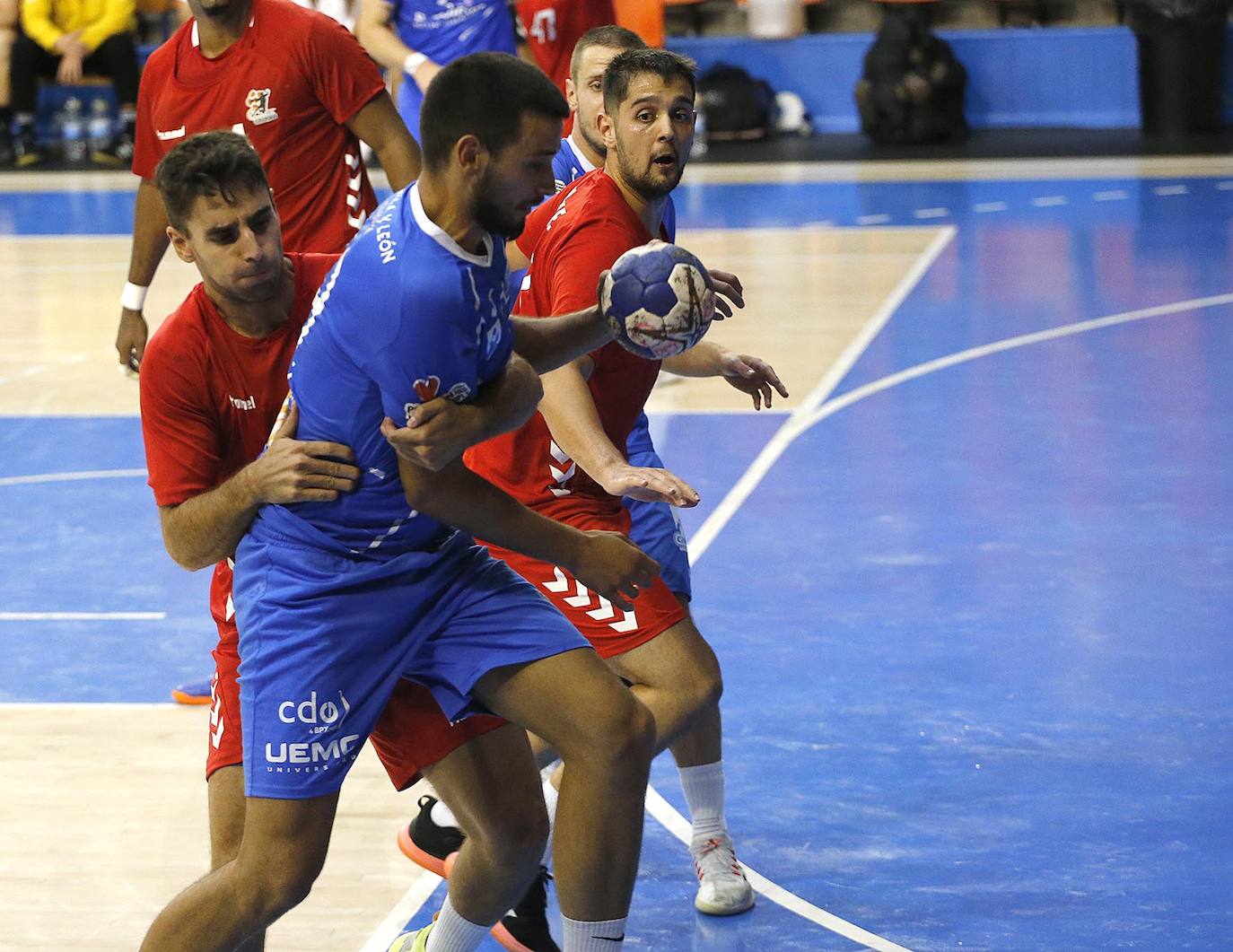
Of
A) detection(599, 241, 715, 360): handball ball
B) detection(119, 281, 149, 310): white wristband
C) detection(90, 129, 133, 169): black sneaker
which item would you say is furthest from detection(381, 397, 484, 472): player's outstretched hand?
detection(90, 129, 133, 169): black sneaker

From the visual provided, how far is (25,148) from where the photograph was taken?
20.2 metres

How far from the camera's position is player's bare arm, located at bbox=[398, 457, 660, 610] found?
3.31 meters

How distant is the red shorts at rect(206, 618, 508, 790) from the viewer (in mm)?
3613

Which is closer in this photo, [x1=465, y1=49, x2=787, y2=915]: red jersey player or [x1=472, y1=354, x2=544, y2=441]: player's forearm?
[x1=472, y1=354, x2=544, y2=441]: player's forearm

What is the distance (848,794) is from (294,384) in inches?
87.6

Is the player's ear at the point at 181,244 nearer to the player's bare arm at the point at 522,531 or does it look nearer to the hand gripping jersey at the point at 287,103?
the player's bare arm at the point at 522,531

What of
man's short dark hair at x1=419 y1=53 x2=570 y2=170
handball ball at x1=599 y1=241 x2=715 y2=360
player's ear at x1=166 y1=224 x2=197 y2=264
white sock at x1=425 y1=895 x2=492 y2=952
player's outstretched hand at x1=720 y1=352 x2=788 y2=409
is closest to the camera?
man's short dark hair at x1=419 y1=53 x2=570 y2=170

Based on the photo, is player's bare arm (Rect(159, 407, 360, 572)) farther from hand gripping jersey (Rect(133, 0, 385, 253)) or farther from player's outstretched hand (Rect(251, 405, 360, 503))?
hand gripping jersey (Rect(133, 0, 385, 253))

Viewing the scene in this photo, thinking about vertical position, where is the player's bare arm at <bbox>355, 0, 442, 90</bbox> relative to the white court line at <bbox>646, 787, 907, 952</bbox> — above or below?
above

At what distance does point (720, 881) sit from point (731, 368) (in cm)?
118

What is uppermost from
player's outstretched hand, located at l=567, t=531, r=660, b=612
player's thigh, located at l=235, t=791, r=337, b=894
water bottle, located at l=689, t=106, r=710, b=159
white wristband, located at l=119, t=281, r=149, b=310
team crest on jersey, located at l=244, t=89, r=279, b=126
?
team crest on jersey, located at l=244, t=89, r=279, b=126

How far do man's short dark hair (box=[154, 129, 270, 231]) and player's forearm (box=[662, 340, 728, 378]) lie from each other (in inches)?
45.7

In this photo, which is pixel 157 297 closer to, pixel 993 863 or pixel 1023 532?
pixel 1023 532

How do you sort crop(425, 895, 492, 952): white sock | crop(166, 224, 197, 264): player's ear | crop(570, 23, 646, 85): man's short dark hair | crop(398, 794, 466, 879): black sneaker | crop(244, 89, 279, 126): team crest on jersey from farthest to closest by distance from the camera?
crop(244, 89, 279, 126): team crest on jersey → crop(570, 23, 646, 85): man's short dark hair → crop(398, 794, 466, 879): black sneaker → crop(425, 895, 492, 952): white sock → crop(166, 224, 197, 264): player's ear
